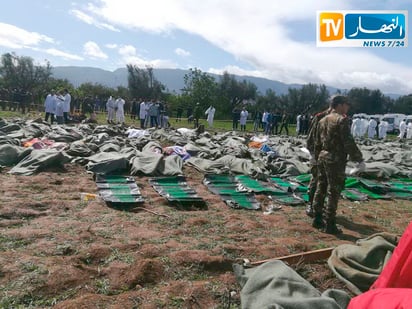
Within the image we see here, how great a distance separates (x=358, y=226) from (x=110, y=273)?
11.5 feet

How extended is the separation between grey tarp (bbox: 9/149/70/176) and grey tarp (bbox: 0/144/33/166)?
0.21m

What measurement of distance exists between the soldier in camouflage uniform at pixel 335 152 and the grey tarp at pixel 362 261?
1.03 m

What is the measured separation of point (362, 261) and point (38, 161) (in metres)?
5.82

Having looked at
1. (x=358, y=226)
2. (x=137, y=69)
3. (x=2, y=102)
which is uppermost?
(x=137, y=69)

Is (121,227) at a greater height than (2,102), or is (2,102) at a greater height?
(2,102)

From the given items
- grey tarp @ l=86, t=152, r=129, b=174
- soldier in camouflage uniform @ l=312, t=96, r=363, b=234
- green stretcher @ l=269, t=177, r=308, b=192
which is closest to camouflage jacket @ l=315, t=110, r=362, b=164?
soldier in camouflage uniform @ l=312, t=96, r=363, b=234

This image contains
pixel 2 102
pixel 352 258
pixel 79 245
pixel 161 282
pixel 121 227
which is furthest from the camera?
pixel 2 102

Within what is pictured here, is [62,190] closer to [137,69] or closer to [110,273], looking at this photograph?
[110,273]

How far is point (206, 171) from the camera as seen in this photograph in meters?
7.59

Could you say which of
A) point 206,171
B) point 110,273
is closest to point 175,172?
point 206,171

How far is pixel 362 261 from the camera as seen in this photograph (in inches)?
125

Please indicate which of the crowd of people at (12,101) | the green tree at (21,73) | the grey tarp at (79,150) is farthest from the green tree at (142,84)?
the grey tarp at (79,150)

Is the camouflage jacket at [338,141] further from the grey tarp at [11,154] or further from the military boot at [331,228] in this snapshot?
the grey tarp at [11,154]

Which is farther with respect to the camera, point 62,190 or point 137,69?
point 137,69
